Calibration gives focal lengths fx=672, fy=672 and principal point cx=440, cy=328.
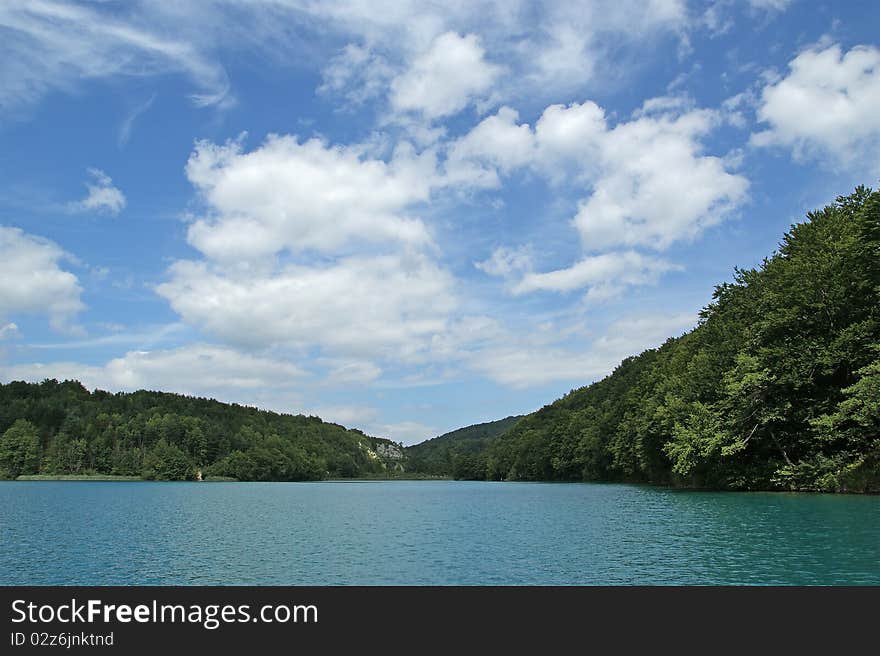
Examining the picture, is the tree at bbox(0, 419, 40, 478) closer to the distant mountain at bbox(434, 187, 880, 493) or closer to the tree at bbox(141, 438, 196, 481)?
the tree at bbox(141, 438, 196, 481)

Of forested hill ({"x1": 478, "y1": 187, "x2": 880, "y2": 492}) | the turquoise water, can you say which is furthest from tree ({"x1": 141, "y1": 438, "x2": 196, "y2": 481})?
forested hill ({"x1": 478, "y1": 187, "x2": 880, "y2": 492})

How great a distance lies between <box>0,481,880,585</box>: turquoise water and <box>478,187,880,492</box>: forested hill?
7224 mm

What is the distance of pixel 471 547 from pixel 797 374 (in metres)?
36.3

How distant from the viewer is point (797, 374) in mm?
53125

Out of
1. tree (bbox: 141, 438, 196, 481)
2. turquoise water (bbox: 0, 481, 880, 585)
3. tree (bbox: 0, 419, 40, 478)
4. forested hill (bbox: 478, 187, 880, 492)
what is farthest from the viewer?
tree (bbox: 141, 438, 196, 481)

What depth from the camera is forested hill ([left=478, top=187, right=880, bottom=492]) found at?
50000 millimetres

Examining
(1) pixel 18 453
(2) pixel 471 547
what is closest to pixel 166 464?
(1) pixel 18 453

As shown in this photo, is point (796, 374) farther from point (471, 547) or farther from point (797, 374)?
point (471, 547)

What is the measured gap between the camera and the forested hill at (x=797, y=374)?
50.0 metres

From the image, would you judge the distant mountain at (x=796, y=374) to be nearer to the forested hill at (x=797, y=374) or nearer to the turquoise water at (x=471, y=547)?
the forested hill at (x=797, y=374)

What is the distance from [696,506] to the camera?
157ft

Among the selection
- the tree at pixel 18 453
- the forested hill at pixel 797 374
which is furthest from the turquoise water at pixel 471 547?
the tree at pixel 18 453

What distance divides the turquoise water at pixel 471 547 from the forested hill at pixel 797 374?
7224mm
